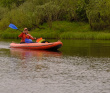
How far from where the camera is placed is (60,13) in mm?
51688

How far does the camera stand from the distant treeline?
4544cm

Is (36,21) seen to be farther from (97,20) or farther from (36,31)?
(97,20)

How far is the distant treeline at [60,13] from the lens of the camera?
45.4m

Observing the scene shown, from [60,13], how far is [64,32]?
7073mm

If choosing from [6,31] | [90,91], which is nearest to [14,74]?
[90,91]

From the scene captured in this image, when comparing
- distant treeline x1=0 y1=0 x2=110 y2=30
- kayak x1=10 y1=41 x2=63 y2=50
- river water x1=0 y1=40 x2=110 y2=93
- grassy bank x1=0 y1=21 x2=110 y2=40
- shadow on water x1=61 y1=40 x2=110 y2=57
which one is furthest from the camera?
distant treeline x1=0 y1=0 x2=110 y2=30

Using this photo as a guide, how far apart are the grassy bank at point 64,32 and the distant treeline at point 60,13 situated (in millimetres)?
928

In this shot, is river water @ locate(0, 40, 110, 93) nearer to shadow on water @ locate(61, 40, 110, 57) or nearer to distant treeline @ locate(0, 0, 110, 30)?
shadow on water @ locate(61, 40, 110, 57)

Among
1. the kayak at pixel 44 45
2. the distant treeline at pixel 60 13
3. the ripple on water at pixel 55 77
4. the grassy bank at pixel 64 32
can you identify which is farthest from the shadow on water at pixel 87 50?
the distant treeline at pixel 60 13

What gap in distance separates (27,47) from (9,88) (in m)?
15.2

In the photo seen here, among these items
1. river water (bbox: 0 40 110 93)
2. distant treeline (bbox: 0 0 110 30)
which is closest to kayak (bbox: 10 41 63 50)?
river water (bbox: 0 40 110 93)

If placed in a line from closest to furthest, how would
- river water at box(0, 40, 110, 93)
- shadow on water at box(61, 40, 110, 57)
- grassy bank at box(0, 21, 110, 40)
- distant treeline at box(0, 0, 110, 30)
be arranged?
1. river water at box(0, 40, 110, 93)
2. shadow on water at box(61, 40, 110, 57)
3. grassy bank at box(0, 21, 110, 40)
4. distant treeline at box(0, 0, 110, 30)

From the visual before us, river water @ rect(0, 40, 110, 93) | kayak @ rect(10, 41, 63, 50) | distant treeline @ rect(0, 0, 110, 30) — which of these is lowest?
river water @ rect(0, 40, 110, 93)

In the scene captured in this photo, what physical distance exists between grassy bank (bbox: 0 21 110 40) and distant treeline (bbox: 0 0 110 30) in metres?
0.93
